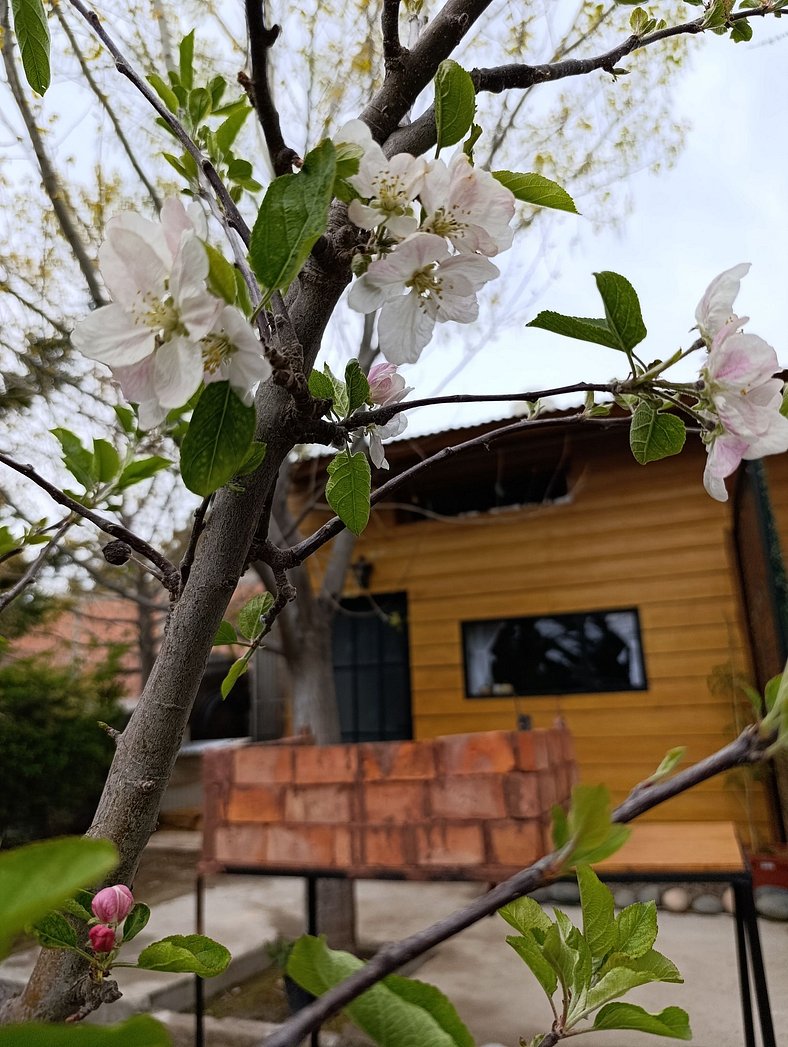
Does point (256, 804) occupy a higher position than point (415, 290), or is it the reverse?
point (415, 290)

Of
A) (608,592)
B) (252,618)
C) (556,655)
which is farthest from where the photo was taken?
(556,655)

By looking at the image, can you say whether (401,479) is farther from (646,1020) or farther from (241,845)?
(241,845)

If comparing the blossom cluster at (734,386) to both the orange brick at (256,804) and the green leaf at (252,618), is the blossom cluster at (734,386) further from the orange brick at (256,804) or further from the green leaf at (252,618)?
the orange brick at (256,804)

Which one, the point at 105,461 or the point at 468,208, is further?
the point at 105,461

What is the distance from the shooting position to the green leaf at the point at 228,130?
69 centimetres

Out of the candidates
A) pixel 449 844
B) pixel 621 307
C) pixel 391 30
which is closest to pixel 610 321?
pixel 621 307

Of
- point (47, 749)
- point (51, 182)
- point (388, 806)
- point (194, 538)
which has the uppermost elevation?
point (51, 182)

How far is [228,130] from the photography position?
69 centimetres

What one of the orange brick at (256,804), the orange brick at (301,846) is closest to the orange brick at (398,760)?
the orange brick at (301,846)

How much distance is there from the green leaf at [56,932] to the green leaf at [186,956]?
47mm

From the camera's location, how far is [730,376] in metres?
0.50

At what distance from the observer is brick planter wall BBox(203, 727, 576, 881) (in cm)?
261

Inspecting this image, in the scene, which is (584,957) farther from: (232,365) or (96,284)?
(96,284)

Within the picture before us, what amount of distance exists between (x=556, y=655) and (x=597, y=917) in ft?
18.3
